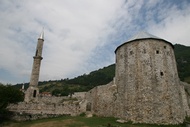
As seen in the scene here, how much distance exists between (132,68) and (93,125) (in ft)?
28.0

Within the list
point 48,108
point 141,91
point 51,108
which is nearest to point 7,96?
point 48,108

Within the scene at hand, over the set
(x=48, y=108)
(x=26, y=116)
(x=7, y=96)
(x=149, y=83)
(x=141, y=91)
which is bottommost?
(x=26, y=116)

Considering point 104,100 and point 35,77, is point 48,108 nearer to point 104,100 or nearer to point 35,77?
point 104,100

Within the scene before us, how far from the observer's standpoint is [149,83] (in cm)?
2180

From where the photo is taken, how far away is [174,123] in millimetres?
20359

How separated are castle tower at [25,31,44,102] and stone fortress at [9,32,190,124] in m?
8.33

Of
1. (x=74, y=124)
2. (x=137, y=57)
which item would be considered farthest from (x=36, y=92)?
(x=137, y=57)

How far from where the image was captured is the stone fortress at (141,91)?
2094 centimetres

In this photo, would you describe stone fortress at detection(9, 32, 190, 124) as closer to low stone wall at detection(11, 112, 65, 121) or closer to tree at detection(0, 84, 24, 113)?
low stone wall at detection(11, 112, 65, 121)

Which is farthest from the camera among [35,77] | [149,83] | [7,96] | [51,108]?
[35,77]

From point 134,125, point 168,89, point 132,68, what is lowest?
point 134,125

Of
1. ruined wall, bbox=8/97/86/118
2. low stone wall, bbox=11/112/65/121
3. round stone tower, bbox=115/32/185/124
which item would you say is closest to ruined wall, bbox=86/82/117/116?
round stone tower, bbox=115/32/185/124

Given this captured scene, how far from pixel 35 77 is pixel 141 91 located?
2369 cm

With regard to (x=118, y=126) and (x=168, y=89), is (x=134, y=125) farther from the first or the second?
(x=168, y=89)
